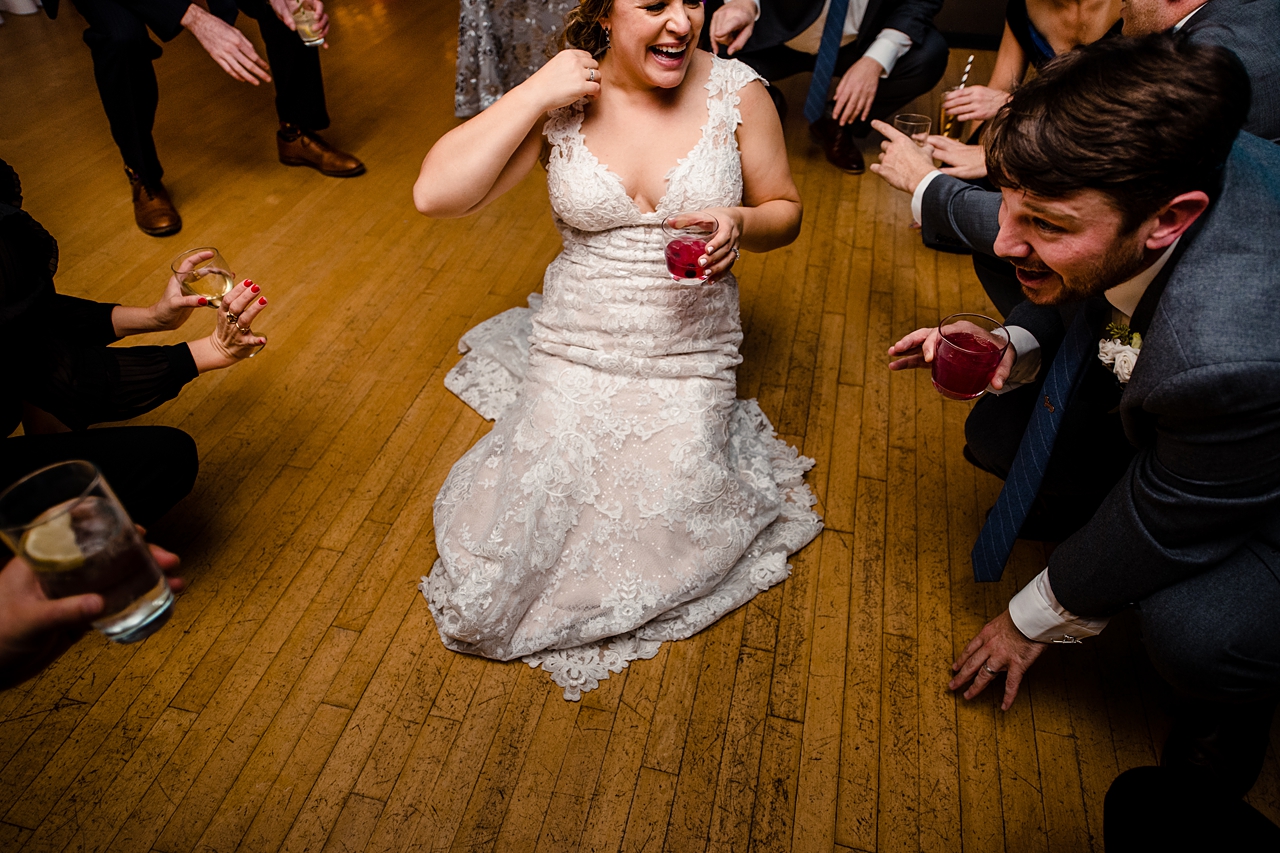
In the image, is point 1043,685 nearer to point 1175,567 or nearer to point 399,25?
point 1175,567

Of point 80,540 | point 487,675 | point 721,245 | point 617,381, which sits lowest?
point 487,675

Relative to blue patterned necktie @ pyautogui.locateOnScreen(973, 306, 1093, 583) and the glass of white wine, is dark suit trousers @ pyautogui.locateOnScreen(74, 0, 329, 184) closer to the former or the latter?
the glass of white wine

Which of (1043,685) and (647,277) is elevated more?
(647,277)

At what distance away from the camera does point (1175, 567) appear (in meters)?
1.56

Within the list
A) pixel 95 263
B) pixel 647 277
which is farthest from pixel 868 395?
pixel 95 263

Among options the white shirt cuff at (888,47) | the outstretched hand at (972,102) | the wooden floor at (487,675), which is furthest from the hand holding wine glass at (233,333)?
the white shirt cuff at (888,47)

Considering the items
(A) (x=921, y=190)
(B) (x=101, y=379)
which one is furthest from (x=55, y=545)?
(A) (x=921, y=190)

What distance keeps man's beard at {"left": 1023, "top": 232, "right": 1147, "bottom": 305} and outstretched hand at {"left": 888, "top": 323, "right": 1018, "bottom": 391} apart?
13.2 inches

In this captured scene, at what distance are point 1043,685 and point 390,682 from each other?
164 centimetres

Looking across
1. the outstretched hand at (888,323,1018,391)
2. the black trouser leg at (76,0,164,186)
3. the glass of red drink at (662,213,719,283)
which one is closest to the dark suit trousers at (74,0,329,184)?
the black trouser leg at (76,0,164,186)

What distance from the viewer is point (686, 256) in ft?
6.29

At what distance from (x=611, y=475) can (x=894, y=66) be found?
2893 mm

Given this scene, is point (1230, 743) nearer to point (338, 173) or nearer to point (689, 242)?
point (689, 242)

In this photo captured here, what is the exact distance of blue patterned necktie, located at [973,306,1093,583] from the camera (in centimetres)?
178
